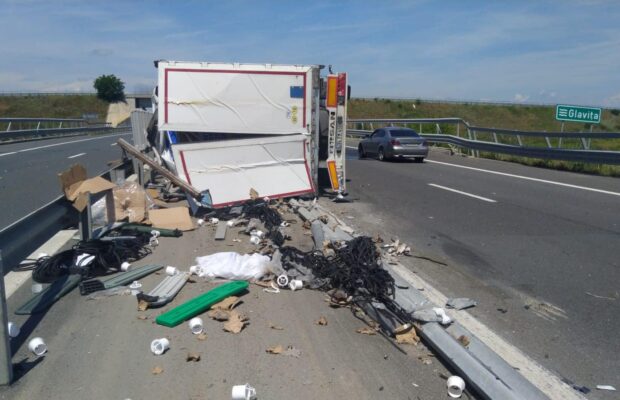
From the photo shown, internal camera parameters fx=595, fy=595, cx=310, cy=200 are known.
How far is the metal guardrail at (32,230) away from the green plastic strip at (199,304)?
127cm

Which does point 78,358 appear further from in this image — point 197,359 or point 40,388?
point 197,359

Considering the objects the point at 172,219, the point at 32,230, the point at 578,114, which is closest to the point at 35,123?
the point at 578,114

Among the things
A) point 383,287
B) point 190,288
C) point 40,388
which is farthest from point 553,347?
point 40,388

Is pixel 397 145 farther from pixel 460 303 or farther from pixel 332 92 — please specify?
pixel 460 303

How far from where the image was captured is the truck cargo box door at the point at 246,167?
34.2 ft

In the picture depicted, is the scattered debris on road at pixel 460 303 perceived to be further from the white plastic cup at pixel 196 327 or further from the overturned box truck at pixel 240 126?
the overturned box truck at pixel 240 126

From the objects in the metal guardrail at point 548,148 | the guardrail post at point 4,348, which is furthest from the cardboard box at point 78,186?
the metal guardrail at point 548,148

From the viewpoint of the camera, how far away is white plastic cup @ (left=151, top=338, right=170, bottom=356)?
4.45 m

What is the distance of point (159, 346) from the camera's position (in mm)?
4469

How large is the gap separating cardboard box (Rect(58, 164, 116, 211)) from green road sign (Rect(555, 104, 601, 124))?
20.2 m

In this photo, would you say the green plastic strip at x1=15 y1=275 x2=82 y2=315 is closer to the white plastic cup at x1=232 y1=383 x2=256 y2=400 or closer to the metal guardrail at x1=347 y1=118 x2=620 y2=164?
the white plastic cup at x1=232 y1=383 x2=256 y2=400

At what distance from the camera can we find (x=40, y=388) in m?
3.94

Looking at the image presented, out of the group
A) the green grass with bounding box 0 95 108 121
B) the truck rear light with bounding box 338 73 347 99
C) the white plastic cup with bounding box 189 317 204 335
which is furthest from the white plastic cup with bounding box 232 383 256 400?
the green grass with bounding box 0 95 108 121

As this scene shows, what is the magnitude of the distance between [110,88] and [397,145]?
279 ft
